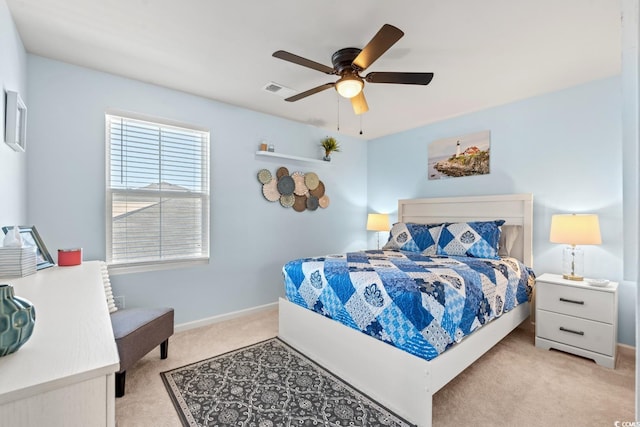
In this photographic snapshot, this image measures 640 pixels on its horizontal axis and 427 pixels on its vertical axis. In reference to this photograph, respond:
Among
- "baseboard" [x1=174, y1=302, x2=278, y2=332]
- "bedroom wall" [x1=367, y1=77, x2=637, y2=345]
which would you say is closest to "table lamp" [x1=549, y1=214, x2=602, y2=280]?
"bedroom wall" [x1=367, y1=77, x2=637, y2=345]

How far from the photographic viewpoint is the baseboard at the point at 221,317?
10.0 feet

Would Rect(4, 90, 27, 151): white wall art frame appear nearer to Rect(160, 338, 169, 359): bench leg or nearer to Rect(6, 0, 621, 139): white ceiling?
Rect(6, 0, 621, 139): white ceiling

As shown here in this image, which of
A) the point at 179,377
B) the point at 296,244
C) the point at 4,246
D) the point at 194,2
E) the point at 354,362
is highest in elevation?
the point at 194,2

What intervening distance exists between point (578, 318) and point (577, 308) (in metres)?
0.08

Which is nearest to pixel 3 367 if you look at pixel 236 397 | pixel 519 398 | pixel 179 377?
pixel 236 397

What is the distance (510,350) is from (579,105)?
2482 mm

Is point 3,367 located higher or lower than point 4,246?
lower

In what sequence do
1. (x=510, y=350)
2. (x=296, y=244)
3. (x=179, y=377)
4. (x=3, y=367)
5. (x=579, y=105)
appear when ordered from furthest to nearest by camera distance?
(x=296, y=244)
(x=579, y=105)
(x=510, y=350)
(x=179, y=377)
(x=3, y=367)

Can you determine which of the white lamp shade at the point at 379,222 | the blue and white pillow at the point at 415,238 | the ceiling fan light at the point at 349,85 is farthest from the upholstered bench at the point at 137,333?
the white lamp shade at the point at 379,222

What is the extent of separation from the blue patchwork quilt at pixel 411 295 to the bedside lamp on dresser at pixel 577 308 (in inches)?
9.8

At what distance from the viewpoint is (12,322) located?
68 cm

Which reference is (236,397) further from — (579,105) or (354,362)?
(579,105)

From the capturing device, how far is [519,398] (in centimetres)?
196

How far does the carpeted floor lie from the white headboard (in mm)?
1035
